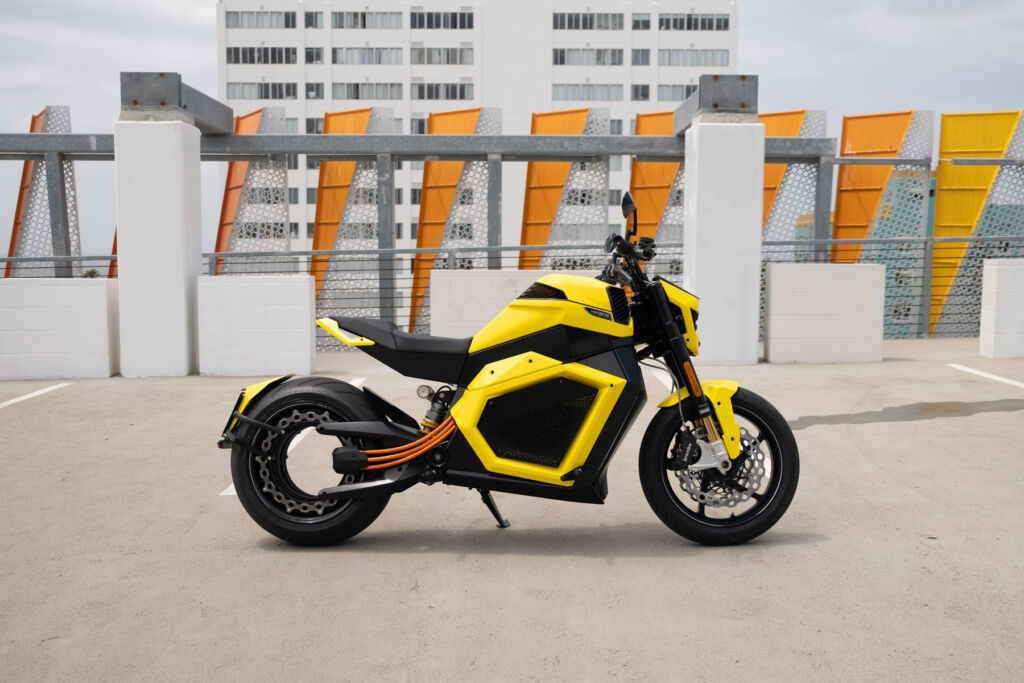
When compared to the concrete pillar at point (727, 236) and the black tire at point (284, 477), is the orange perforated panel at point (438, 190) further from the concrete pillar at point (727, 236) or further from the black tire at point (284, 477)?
the black tire at point (284, 477)

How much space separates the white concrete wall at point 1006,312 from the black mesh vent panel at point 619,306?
8270 millimetres

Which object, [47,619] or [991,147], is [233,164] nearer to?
[991,147]

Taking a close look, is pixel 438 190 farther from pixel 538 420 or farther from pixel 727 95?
pixel 538 420

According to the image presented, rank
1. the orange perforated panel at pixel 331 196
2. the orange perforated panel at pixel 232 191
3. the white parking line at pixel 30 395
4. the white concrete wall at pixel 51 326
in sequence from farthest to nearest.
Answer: the orange perforated panel at pixel 331 196 < the orange perforated panel at pixel 232 191 < the white concrete wall at pixel 51 326 < the white parking line at pixel 30 395

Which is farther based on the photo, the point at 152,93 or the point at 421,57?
the point at 421,57

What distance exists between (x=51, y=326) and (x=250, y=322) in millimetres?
1997

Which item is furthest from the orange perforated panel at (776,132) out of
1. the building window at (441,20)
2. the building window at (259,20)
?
the building window at (259,20)

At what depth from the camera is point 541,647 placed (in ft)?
9.71

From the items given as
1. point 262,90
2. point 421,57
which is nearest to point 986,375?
point 421,57

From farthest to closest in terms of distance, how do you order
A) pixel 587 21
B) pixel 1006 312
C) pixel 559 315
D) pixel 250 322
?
pixel 587 21
pixel 1006 312
pixel 250 322
pixel 559 315

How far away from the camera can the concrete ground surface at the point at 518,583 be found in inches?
113

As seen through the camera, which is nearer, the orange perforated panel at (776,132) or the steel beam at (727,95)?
the steel beam at (727,95)

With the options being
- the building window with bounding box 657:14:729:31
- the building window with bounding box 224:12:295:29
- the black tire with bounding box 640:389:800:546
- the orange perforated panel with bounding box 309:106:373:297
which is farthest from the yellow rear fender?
the building window with bounding box 657:14:729:31

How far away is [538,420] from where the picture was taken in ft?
12.8
